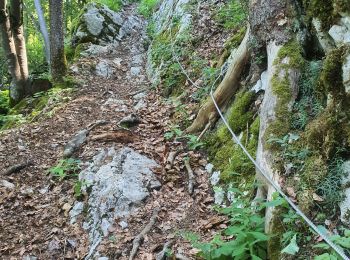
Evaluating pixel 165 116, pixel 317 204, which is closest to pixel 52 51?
pixel 165 116

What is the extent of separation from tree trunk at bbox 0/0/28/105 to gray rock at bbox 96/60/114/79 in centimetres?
191

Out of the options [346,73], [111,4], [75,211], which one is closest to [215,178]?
[75,211]

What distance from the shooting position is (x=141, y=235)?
390 cm

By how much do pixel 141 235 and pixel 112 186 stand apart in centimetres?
94

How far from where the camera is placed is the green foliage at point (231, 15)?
7756mm

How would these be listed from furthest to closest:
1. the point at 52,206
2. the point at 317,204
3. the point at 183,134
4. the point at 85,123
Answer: the point at 85,123 < the point at 183,134 < the point at 52,206 < the point at 317,204

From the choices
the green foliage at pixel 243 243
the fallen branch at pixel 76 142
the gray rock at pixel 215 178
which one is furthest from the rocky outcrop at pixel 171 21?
the green foliage at pixel 243 243

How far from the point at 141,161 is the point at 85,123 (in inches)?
83.0

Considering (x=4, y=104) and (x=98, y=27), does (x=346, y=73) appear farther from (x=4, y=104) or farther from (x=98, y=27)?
(x=98, y=27)

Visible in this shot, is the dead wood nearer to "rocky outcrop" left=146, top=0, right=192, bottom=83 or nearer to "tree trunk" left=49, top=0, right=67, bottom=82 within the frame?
"rocky outcrop" left=146, top=0, right=192, bottom=83

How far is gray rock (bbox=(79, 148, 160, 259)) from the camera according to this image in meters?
4.25

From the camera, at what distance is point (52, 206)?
485cm

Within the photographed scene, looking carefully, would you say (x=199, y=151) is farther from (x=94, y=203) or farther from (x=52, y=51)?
(x=52, y=51)

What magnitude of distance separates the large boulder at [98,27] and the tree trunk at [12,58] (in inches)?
124
